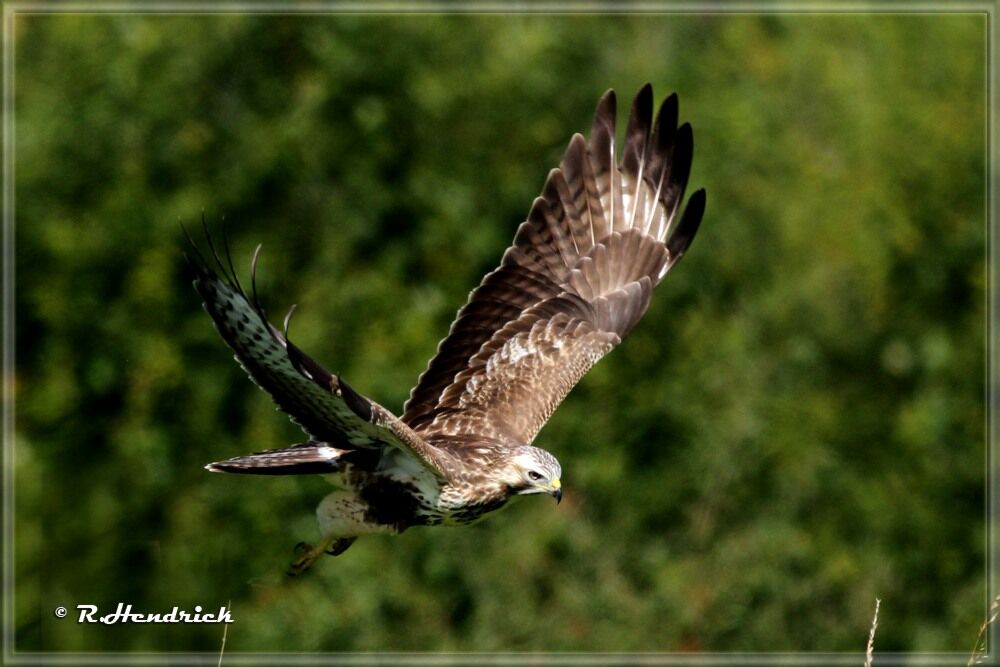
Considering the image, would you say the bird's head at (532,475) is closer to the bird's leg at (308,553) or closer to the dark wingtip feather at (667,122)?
the bird's leg at (308,553)

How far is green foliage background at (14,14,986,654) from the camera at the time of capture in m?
18.2

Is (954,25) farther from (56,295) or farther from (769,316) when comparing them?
(56,295)

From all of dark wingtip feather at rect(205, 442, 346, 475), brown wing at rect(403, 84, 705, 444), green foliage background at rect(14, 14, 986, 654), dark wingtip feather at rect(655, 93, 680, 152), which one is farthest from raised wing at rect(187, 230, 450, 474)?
green foliage background at rect(14, 14, 986, 654)

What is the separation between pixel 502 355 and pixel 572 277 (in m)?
0.77

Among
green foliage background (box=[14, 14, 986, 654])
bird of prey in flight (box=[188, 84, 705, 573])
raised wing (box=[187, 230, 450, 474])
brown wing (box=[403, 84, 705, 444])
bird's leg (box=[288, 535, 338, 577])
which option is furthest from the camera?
green foliage background (box=[14, 14, 986, 654])

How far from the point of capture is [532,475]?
8125mm

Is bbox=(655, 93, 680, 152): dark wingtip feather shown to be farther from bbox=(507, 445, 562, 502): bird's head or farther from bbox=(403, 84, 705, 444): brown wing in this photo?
bbox=(507, 445, 562, 502): bird's head

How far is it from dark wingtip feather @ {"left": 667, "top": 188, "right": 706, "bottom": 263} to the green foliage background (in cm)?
764

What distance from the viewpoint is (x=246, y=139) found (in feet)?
70.3

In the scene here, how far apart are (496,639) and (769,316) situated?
7833 millimetres

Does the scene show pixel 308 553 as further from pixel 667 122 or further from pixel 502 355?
pixel 667 122

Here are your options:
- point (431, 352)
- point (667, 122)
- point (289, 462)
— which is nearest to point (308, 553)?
point (289, 462)

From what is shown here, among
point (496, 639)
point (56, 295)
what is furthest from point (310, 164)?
point (496, 639)

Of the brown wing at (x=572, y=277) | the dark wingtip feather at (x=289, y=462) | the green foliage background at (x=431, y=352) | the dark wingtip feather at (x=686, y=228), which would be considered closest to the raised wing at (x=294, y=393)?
the dark wingtip feather at (x=289, y=462)
